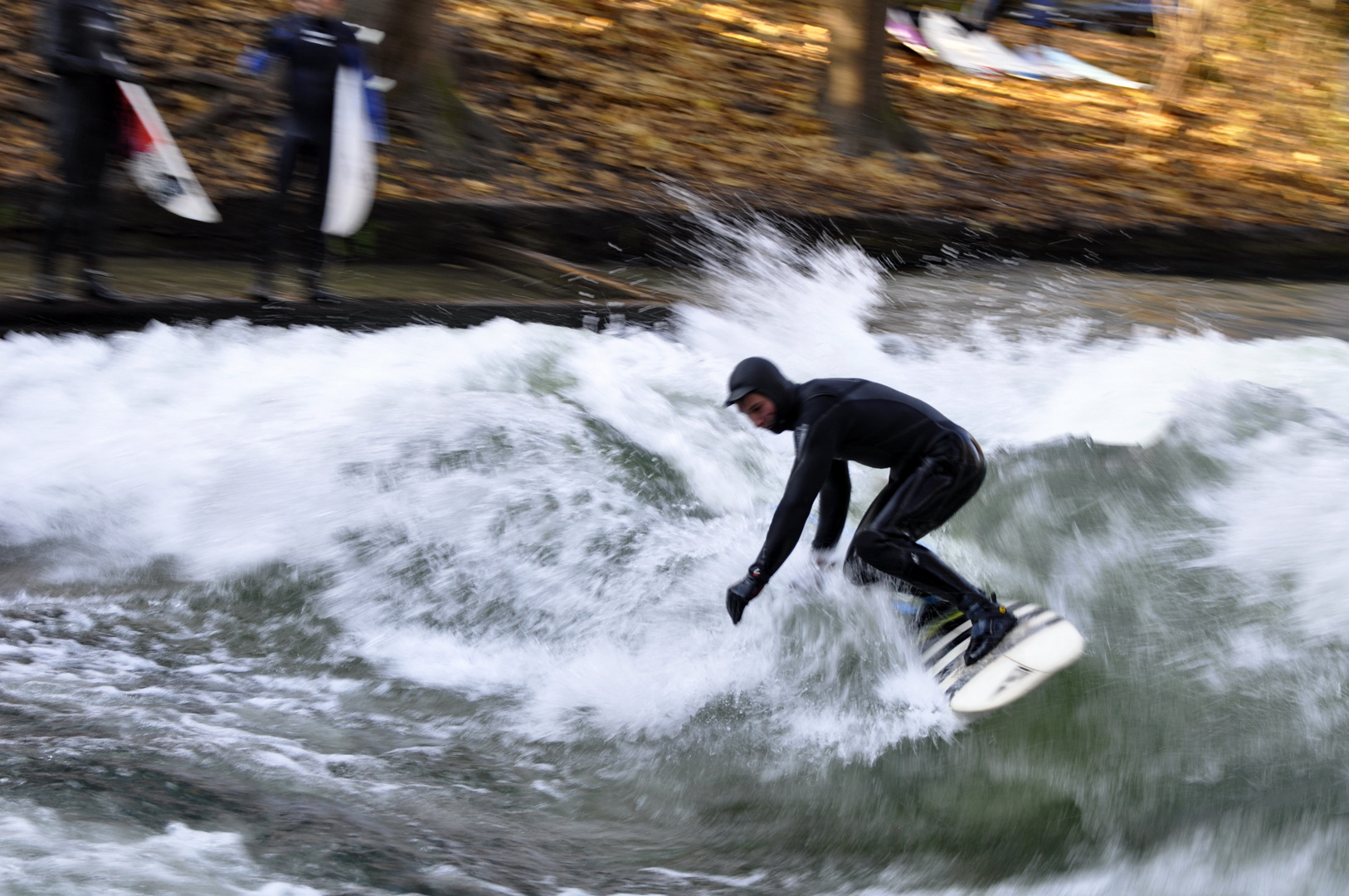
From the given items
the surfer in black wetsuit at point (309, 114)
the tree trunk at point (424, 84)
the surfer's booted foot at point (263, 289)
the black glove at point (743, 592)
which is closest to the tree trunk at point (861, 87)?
the tree trunk at point (424, 84)

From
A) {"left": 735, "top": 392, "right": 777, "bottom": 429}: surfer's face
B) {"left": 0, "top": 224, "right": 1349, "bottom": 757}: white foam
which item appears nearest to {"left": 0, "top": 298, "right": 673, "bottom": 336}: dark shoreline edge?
{"left": 0, "top": 224, "right": 1349, "bottom": 757}: white foam

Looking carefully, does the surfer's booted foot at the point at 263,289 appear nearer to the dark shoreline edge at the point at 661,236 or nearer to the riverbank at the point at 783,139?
the dark shoreline edge at the point at 661,236

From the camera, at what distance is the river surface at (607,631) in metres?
4.08

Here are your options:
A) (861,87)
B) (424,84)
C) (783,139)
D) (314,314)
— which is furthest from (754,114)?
(314,314)

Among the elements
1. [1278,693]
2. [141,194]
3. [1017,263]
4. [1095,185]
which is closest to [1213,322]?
[1017,263]

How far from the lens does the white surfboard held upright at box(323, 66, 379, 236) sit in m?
7.29

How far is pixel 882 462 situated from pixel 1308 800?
198cm

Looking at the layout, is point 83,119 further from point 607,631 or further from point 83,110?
point 607,631

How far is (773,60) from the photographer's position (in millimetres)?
13961

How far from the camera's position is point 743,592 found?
4.52 meters

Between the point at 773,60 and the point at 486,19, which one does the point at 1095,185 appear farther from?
the point at 486,19

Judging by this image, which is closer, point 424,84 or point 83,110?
point 83,110

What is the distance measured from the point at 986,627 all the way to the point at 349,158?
5097mm

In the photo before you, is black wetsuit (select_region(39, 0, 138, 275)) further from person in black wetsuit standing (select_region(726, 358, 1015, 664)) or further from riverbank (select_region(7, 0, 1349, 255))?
person in black wetsuit standing (select_region(726, 358, 1015, 664))
